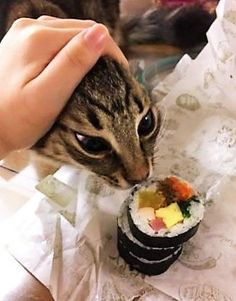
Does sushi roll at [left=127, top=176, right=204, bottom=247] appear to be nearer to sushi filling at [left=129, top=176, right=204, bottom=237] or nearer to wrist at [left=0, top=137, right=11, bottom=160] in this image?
sushi filling at [left=129, top=176, right=204, bottom=237]

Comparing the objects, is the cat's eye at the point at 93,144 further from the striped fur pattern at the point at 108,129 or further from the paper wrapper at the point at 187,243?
the paper wrapper at the point at 187,243

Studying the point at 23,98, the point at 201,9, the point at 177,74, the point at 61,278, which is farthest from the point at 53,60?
the point at 201,9

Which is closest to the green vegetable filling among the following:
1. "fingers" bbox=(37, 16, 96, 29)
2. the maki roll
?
the maki roll

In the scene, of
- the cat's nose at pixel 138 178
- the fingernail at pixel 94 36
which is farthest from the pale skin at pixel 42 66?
the cat's nose at pixel 138 178

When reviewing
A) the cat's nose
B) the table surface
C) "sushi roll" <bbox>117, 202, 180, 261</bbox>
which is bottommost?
the table surface

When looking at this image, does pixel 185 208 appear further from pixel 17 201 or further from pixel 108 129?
pixel 17 201

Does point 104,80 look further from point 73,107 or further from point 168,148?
point 168,148

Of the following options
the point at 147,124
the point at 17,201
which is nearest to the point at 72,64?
the point at 147,124

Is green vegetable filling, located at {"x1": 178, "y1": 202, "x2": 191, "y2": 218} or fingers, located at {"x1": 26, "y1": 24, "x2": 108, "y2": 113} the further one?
green vegetable filling, located at {"x1": 178, "y1": 202, "x2": 191, "y2": 218}
